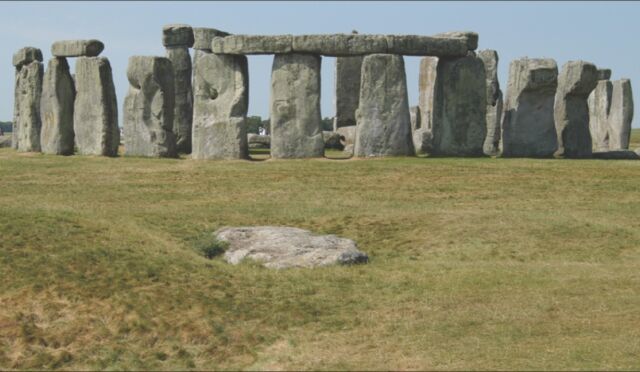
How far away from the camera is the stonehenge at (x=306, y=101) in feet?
91.6

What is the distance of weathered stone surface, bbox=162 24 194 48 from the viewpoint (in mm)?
34250

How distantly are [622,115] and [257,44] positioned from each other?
15887mm

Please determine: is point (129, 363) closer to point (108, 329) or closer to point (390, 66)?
point (108, 329)

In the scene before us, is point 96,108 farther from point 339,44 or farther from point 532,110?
point 532,110

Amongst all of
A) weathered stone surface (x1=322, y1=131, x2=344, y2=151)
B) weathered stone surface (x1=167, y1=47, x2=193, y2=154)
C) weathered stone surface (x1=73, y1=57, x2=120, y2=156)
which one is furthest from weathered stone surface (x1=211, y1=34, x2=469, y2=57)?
weathered stone surface (x1=322, y1=131, x2=344, y2=151)

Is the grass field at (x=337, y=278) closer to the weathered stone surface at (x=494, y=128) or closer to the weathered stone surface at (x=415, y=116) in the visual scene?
the weathered stone surface at (x=494, y=128)

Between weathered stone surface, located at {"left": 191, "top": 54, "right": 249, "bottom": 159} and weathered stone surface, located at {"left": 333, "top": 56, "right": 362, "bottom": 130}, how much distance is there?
10078mm

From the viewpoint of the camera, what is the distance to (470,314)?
1382cm

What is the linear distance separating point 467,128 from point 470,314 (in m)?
15.9

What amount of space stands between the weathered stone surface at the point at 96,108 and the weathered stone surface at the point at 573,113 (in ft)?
43.9

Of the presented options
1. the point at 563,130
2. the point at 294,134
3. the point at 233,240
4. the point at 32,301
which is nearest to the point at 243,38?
the point at 294,134

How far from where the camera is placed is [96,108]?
2950cm

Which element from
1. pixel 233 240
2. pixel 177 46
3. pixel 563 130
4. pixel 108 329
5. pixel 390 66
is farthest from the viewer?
pixel 177 46

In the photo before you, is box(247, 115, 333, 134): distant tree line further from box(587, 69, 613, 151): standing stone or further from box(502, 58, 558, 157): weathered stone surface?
box(502, 58, 558, 157): weathered stone surface
